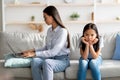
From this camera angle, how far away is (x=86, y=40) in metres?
3.38

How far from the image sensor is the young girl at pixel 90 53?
3.13 meters

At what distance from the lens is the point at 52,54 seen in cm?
327

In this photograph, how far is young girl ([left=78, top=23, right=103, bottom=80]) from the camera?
10.3 ft

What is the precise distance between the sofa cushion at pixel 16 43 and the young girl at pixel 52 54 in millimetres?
293

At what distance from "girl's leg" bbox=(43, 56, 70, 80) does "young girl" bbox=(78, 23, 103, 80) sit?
188mm

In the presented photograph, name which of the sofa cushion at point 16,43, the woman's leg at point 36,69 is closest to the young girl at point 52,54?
the woman's leg at point 36,69

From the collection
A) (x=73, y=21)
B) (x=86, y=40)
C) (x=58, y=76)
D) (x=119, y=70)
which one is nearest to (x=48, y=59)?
(x=58, y=76)

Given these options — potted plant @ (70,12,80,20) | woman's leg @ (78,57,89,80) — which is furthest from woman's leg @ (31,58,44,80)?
potted plant @ (70,12,80,20)

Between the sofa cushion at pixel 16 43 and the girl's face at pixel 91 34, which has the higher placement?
the girl's face at pixel 91 34

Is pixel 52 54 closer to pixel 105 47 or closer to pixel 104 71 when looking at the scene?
pixel 104 71

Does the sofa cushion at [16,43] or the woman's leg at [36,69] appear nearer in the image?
the woman's leg at [36,69]

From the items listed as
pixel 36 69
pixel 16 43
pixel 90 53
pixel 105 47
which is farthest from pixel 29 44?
pixel 105 47

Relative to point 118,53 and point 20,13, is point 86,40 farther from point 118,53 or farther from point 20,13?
point 20,13

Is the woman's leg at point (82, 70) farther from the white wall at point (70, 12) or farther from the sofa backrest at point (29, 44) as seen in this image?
the white wall at point (70, 12)
